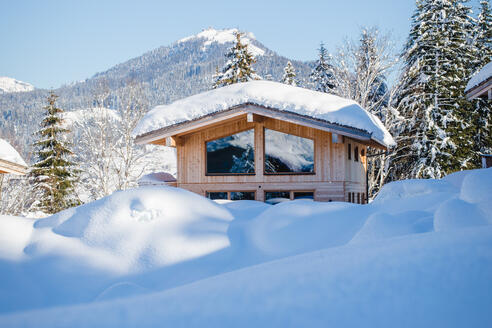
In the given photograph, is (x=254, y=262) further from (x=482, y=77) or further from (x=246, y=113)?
(x=482, y=77)

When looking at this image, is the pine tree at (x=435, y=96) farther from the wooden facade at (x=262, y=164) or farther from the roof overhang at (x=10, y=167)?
the roof overhang at (x=10, y=167)

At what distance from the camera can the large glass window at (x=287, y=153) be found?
11.9 m

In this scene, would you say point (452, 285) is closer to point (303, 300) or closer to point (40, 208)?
point (303, 300)

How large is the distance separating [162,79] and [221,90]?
12642 centimetres

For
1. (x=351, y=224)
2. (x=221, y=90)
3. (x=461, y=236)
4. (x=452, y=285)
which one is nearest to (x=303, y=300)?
(x=452, y=285)

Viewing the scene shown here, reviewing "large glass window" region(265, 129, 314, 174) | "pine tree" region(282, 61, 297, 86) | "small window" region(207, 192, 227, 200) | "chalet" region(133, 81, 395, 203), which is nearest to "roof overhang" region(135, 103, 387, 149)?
"chalet" region(133, 81, 395, 203)

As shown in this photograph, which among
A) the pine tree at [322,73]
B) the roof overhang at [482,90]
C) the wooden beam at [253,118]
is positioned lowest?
the wooden beam at [253,118]

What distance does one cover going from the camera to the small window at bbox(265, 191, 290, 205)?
11930 millimetres

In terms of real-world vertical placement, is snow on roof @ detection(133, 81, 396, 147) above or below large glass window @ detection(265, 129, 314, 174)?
above

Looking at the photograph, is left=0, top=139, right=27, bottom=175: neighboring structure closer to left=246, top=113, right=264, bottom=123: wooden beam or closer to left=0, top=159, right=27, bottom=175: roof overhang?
left=0, top=159, right=27, bottom=175: roof overhang

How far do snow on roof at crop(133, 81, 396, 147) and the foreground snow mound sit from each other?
6136 millimetres

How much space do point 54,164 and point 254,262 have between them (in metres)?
24.0

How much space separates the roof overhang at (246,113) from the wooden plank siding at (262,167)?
0.54m

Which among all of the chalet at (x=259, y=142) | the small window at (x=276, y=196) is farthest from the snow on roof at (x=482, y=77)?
the small window at (x=276, y=196)
